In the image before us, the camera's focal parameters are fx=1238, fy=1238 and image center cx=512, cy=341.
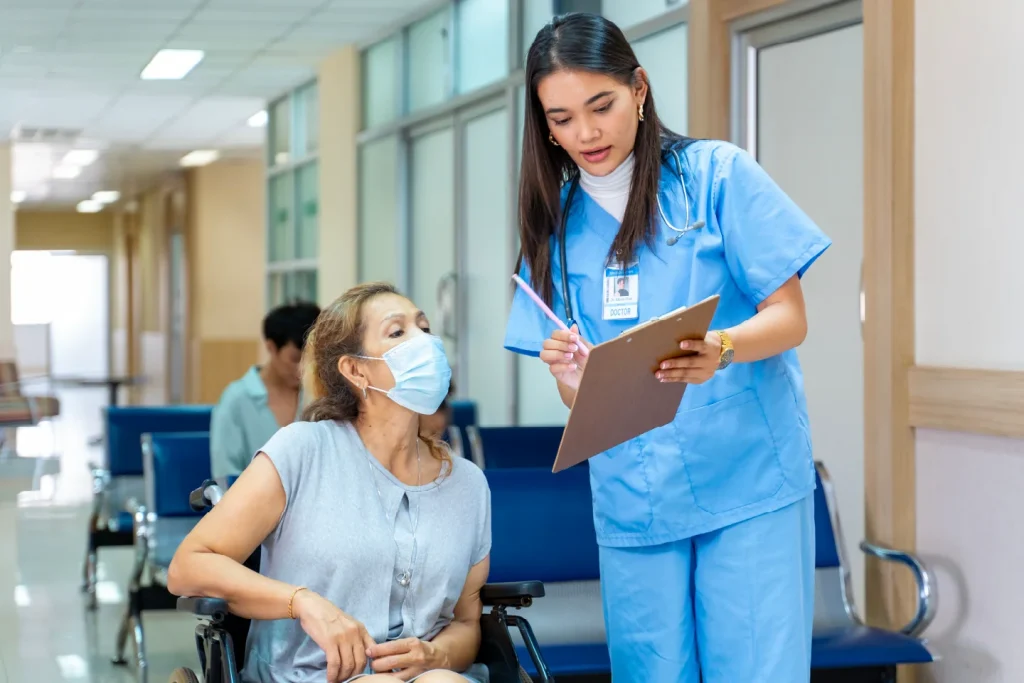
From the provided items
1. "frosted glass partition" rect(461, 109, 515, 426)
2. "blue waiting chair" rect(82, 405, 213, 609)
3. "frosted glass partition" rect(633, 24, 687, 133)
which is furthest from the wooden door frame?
"frosted glass partition" rect(461, 109, 515, 426)

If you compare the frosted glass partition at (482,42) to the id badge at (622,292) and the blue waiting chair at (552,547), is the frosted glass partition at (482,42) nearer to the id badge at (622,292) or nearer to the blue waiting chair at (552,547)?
the blue waiting chair at (552,547)

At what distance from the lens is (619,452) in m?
1.84

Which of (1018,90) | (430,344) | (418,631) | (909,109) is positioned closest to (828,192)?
(909,109)

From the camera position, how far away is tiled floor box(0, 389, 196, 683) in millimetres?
3979

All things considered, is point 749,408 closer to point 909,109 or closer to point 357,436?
point 357,436

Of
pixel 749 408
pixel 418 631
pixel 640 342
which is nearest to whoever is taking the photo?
pixel 640 342

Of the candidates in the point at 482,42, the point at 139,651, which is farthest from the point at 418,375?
the point at 482,42

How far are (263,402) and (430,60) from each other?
3.72 meters

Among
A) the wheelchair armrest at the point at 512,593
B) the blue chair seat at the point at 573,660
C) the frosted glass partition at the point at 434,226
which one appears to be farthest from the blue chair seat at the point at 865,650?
the frosted glass partition at the point at 434,226

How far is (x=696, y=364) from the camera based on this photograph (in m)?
1.58

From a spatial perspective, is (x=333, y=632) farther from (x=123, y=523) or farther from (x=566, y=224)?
(x=123, y=523)

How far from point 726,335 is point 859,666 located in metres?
1.25

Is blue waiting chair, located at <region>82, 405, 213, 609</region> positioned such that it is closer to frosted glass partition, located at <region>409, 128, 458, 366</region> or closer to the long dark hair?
frosted glass partition, located at <region>409, 128, 458, 366</region>

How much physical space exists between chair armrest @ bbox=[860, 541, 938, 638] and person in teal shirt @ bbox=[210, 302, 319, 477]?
69.6 inches
